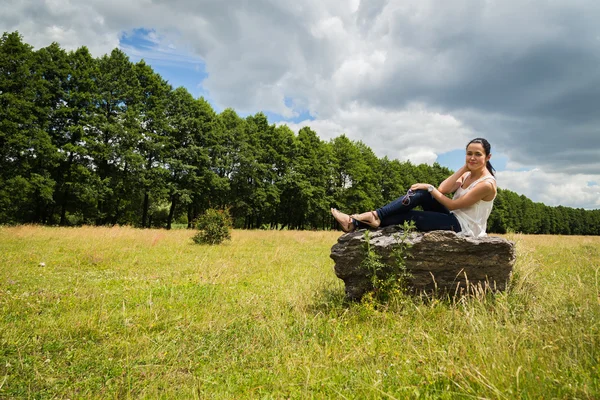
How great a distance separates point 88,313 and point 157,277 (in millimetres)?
2870

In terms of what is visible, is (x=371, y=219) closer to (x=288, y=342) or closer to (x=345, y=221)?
(x=345, y=221)

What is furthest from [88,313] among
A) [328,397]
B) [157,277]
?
[328,397]

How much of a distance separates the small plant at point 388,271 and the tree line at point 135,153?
2345 cm

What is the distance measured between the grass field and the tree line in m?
19.6

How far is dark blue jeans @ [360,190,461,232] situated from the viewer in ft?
15.9

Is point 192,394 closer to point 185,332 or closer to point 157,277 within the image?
point 185,332

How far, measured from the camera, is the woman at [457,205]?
461 cm

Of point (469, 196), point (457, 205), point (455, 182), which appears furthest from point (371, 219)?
point (455, 182)

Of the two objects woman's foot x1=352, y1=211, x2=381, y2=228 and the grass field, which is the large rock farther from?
the grass field

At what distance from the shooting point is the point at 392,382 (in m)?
2.60

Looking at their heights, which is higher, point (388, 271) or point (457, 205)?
point (457, 205)

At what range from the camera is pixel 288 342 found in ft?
12.3

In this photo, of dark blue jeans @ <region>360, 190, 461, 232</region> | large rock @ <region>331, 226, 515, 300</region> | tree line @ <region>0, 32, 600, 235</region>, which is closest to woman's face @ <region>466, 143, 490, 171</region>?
dark blue jeans @ <region>360, 190, 461, 232</region>

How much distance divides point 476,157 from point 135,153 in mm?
26028
